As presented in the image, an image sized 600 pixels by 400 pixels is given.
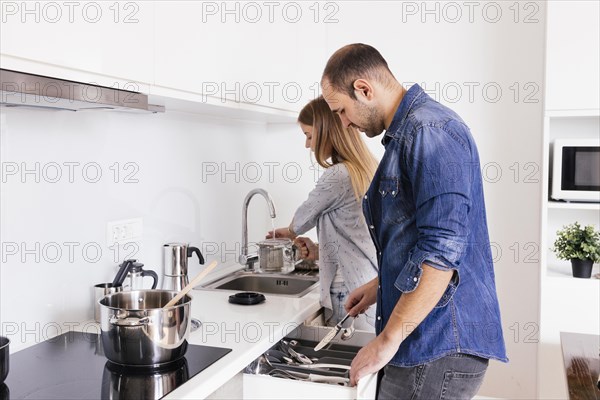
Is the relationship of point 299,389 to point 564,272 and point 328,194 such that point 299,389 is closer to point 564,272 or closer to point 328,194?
point 328,194

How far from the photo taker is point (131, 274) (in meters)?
1.81

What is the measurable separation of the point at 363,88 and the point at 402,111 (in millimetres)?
121

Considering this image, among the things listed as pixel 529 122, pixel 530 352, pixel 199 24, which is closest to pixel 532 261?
pixel 530 352

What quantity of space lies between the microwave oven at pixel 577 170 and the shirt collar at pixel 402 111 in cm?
119

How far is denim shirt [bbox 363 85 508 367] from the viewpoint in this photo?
1327 mm

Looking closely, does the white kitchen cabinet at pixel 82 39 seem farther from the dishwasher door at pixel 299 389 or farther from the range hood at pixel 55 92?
the dishwasher door at pixel 299 389

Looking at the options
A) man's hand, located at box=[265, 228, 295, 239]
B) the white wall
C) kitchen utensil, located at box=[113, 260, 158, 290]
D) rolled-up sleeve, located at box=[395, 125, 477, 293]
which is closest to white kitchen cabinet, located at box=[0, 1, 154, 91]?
the white wall

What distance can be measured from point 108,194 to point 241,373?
0.72 meters

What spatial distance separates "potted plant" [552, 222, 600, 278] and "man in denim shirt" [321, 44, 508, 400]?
1.06 metres

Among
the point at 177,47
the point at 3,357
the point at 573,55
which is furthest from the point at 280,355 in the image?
the point at 573,55

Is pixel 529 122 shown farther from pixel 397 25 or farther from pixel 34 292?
pixel 34 292

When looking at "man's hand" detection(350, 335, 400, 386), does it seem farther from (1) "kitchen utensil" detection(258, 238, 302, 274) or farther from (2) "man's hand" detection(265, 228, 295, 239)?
(2) "man's hand" detection(265, 228, 295, 239)

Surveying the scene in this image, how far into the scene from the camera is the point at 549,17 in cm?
230

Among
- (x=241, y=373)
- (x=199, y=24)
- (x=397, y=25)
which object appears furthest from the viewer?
(x=397, y=25)
